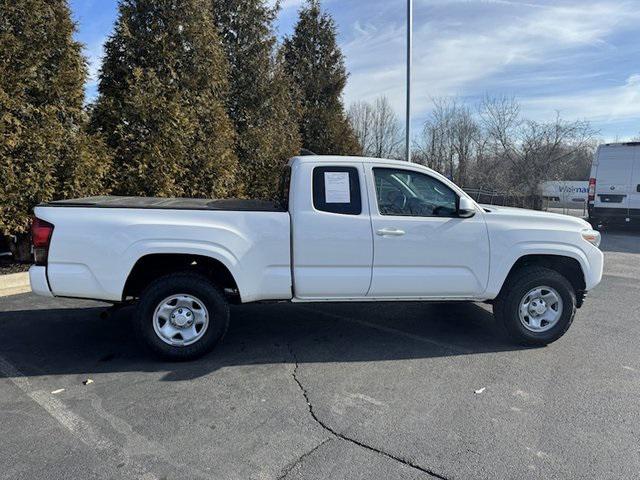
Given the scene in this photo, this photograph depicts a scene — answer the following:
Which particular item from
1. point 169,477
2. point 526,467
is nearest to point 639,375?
point 526,467

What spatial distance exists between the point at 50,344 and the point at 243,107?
25.2 ft

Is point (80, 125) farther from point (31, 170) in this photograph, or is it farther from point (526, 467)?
point (526, 467)

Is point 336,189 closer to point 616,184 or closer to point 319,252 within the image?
point 319,252

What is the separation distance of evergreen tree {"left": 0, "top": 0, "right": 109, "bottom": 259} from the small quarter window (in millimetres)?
4771

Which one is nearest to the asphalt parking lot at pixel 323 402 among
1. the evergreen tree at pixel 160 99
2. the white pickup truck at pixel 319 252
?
the white pickup truck at pixel 319 252

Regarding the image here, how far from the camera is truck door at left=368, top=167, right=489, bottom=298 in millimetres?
4590

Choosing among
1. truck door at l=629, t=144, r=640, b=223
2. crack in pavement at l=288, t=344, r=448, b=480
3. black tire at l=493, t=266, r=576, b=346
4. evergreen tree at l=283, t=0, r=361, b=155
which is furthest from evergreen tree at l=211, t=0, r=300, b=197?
truck door at l=629, t=144, r=640, b=223

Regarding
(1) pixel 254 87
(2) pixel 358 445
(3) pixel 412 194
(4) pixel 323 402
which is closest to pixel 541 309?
(3) pixel 412 194

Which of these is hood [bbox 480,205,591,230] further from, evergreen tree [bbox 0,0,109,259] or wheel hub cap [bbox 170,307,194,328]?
evergreen tree [bbox 0,0,109,259]

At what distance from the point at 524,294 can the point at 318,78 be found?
11.5m

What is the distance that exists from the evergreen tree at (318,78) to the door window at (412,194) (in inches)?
402

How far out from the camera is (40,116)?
7207 mm

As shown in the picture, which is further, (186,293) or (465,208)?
(465,208)

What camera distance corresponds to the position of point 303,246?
4.44m
